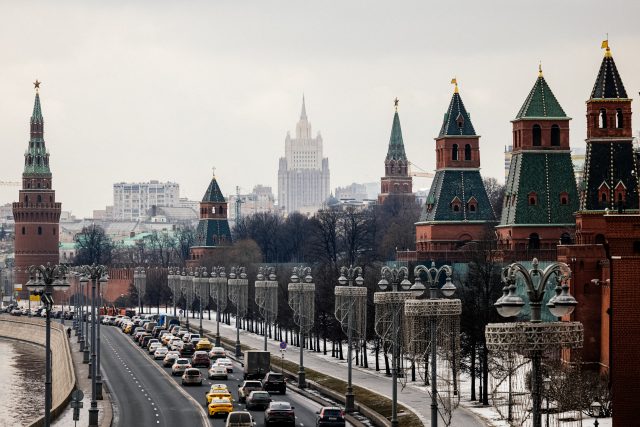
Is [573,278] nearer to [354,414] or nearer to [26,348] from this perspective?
[354,414]

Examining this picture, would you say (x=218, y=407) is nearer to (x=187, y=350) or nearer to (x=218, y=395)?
(x=218, y=395)

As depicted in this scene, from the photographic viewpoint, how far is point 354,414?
223ft

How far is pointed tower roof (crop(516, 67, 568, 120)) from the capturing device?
118 m

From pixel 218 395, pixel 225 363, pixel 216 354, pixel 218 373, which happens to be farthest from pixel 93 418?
pixel 216 354

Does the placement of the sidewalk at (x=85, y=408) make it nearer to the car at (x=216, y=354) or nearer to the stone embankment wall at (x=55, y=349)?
the stone embankment wall at (x=55, y=349)

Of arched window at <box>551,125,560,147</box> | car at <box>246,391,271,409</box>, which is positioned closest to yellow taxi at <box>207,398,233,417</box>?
car at <box>246,391,271,409</box>

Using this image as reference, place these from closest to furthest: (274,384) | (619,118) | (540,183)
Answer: (274,384)
(619,118)
(540,183)

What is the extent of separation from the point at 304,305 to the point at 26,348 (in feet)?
273

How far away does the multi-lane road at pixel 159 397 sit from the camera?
6606 centimetres

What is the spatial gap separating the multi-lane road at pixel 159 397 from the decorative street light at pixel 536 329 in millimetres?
31290

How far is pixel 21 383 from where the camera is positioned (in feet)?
402

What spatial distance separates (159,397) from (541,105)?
51.5 meters

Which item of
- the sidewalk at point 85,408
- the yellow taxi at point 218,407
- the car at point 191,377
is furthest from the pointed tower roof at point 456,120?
the yellow taxi at point 218,407

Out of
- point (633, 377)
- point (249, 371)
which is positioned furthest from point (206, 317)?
point (633, 377)
